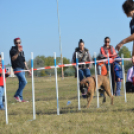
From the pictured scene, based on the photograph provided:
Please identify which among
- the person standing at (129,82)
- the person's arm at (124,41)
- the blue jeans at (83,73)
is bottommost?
the person standing at (129,82)

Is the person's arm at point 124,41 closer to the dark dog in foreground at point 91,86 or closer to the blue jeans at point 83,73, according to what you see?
the dark dog in foreground at point 91,86

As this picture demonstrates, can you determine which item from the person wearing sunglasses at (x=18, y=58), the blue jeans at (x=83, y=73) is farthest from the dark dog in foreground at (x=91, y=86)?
the person wearing sunglasses at (x=18, y=58)

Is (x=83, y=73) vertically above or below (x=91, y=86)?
above

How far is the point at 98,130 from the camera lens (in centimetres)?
414

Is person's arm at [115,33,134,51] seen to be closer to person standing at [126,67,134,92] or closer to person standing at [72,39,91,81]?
person standing at [72,39,91,81]

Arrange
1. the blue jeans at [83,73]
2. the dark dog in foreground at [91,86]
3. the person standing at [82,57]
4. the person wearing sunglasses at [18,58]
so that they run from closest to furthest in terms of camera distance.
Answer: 1. the dark dog in foreground at [91,86]
2. the person wearing sunglasses at [18,58]
3. the person standing at [82,57]
4. the blue jeans at [83,73]

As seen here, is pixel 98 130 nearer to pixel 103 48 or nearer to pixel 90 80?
pixel 90 80

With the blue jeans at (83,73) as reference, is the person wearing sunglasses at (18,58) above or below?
above

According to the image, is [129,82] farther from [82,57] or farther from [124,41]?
[124,41]

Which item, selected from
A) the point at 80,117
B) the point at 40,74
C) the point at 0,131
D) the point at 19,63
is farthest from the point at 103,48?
the point at 40,74

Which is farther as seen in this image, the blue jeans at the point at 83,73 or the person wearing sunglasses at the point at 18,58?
the blue jeans at the point at 83,73

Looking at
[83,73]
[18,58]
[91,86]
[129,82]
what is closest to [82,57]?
[83,73]

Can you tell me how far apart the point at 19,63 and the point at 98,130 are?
16.1 feet

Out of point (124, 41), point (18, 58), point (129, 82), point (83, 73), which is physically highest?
point (18, 58)
